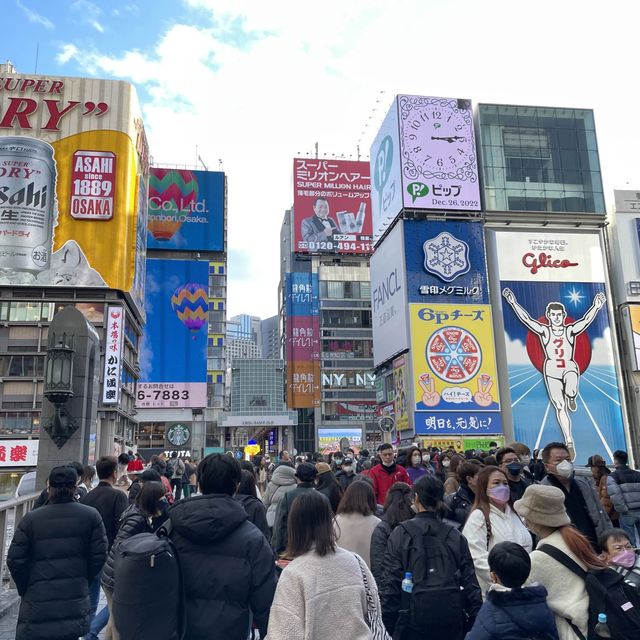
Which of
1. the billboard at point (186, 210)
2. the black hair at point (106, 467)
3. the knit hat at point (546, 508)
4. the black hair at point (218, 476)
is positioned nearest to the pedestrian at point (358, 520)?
the knit hat at point (546, 508)

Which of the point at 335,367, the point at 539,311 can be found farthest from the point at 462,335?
the point at 335,367

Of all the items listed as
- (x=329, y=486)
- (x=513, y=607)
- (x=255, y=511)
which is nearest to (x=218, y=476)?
(x=513, y=607)

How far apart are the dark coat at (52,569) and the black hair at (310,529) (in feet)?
8.55

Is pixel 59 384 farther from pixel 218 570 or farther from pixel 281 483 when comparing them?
pixel 218 570

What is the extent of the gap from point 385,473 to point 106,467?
11.9ft

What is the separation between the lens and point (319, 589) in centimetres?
314

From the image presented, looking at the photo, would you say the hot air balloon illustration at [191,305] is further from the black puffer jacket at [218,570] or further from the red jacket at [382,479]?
the black puffer jacket at [218,570]

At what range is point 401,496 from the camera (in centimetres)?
554

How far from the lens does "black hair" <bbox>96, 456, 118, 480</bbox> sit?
7.13m

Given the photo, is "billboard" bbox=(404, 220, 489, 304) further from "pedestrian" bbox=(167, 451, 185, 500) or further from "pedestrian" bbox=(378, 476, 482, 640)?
"pedestrian" bbox=(378, 476, 482, 640)

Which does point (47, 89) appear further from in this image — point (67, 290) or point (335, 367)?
point (335, 367)

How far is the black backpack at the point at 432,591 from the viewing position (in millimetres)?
4082

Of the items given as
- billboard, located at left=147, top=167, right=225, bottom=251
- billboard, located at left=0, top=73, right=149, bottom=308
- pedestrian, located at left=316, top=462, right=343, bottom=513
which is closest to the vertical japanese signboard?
billboard, located at left=0, top=73, right=149, bottom=308

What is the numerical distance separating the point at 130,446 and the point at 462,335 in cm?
2748
